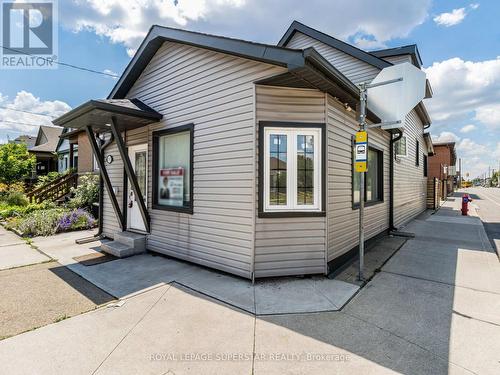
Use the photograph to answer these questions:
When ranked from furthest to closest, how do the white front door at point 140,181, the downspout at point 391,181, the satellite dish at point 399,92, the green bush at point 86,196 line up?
1. the green bush at point 86,196
2. the downspout at point 391,181
3. the white front door at point 140,181
4. the satellite dish at point 399,92

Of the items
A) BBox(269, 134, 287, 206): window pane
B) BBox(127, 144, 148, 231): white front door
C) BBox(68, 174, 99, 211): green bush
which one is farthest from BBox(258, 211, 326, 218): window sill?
BBox(68, 174, 99, 211): green bush

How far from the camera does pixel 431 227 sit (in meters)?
8.83

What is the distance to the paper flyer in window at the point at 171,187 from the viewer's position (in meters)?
5.21

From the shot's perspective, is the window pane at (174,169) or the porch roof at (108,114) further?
the window pane at (174,169)

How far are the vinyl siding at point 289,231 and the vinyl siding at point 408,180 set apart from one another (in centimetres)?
524

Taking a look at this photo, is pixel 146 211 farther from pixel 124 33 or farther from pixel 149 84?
pixel 124 33

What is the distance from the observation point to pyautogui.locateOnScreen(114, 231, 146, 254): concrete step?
5.55 metres

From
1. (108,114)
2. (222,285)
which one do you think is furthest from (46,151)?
(222,285)

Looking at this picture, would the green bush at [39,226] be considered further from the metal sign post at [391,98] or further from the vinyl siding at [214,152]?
the metal sign post at [391,98]

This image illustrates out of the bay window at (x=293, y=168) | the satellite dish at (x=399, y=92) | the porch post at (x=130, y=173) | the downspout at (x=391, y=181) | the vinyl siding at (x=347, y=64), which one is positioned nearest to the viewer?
the satellite dish at (x=399, y=92)

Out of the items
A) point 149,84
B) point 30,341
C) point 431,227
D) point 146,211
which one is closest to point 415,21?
point 431,227

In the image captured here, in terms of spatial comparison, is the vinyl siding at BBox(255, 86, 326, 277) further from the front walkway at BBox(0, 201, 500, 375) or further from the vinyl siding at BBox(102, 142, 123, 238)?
the vinyl siding at BBox(102, 142, 123, 238)

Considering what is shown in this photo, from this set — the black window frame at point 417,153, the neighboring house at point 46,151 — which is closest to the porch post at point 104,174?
the black window frame at point 417,153

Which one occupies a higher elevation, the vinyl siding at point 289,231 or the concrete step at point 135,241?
the vinyl siding at point 289,231
